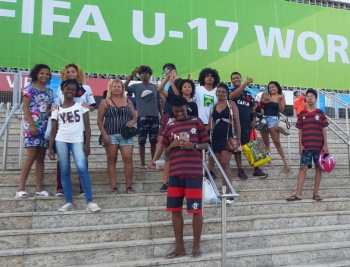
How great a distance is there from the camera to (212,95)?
16.3 ft

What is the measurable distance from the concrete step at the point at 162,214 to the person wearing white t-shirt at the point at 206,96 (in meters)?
0.88

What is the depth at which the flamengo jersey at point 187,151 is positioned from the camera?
11.8 feet

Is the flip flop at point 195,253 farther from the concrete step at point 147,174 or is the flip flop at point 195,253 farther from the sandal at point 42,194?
the sandal at point 42,194

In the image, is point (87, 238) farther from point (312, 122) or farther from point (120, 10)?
point (120, 10)

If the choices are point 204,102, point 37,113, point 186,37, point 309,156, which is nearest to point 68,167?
point 37,113

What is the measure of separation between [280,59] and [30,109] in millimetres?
11242

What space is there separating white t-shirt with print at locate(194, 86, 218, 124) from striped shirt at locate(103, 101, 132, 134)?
37.4 inches

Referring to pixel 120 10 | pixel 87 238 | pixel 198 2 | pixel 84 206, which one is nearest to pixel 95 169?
pixel 84 206

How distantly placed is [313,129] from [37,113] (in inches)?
144

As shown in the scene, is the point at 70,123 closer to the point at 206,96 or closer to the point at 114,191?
the point at 114,191

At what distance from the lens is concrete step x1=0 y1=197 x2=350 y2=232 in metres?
3.80

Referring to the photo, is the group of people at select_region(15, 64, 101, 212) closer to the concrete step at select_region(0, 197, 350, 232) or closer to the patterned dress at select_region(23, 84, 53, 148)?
the patterned dress at select_region(23, 84, 53, 148)

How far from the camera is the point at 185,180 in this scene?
11.8 ft

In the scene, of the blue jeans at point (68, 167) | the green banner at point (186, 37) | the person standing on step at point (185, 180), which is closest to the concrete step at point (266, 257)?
the person standing on step at point (185, 180)
